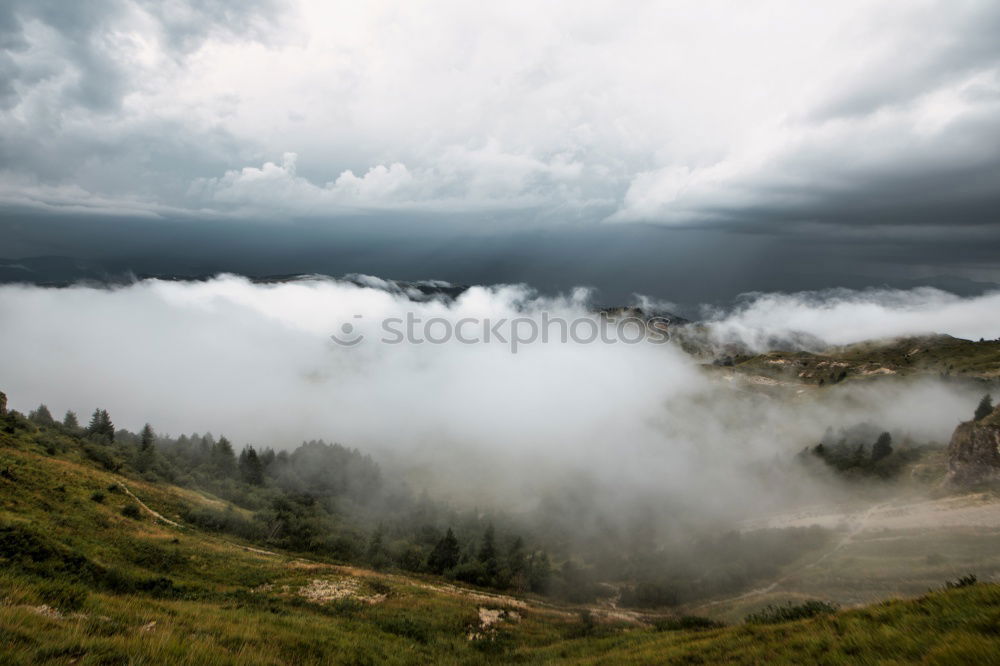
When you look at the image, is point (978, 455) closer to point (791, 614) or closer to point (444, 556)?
point (444, 556)

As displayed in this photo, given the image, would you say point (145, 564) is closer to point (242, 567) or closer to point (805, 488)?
point (242, 567)

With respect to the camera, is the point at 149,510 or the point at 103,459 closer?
the point at 149,510

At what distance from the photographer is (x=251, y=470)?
150 m

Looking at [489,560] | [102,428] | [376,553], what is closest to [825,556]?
[489,560]

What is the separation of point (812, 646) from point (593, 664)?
10.1m

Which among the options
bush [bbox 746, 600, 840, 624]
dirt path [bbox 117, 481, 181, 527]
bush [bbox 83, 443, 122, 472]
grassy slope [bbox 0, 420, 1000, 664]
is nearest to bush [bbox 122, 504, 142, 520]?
grassy slope [bbox 0, 420, 1000, 664]

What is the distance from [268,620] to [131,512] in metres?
39.6

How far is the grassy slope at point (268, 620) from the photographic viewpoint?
477 inches

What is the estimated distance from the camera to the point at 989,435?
122625 millimetres

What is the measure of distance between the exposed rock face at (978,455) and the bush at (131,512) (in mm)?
186283

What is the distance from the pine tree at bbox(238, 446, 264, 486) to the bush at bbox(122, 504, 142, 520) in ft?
341

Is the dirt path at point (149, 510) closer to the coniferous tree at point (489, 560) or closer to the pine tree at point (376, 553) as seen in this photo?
the pine tree at point (376, 553)

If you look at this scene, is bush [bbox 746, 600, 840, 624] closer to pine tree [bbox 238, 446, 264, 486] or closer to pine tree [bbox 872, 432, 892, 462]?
pine tree [bbox 238, 446, 264, 486]

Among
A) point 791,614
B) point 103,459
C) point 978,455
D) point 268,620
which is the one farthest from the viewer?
point 978,455
